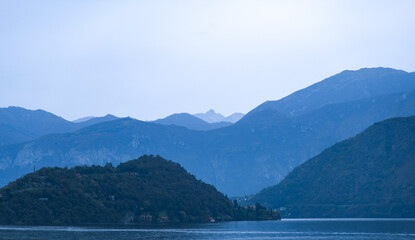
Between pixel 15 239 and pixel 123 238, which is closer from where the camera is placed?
pixel 15 239

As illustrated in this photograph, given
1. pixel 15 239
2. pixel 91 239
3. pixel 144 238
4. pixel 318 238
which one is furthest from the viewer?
pixel 318 238

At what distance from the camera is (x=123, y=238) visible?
184 meters

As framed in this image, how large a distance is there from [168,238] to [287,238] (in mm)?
37603

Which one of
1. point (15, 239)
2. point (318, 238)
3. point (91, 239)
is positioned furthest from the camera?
point (318, 238)

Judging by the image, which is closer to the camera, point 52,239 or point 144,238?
point 52,239

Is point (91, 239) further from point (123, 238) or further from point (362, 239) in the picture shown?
point (362, 239)

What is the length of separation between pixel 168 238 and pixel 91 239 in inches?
904

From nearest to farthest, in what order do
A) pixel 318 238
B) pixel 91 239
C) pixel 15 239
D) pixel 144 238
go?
1. pixel 15 239
2. pixel 91 239
3. pixel 144 238
4. pixel 318 238

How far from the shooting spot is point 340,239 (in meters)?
191

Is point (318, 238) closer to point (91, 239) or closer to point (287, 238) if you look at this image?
point (287, 238)

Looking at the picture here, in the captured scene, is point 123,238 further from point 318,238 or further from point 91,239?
point 318,238

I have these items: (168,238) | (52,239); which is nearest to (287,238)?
(168,238)

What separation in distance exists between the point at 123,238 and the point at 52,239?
68.9ft

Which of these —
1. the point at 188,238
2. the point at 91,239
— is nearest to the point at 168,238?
the point at 188,238
